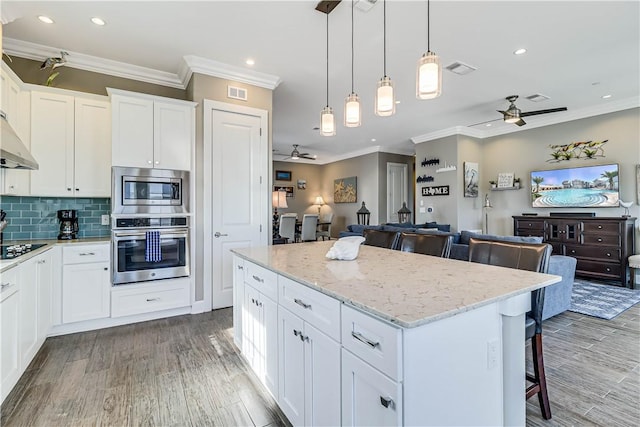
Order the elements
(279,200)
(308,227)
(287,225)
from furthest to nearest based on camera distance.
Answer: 1. (279,200)
2. (308,227)
3. (287,225)

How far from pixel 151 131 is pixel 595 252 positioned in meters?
6.49

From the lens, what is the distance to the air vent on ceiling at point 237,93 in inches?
145

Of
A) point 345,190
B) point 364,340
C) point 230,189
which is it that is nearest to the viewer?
point 364,340

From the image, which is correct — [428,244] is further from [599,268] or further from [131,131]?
[599,268]

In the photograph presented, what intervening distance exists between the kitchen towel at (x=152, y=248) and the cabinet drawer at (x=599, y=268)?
20.2ft

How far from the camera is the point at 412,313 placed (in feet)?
3.27

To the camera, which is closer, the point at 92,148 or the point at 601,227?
the point at 92,148

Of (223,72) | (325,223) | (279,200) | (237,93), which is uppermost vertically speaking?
(223,72)

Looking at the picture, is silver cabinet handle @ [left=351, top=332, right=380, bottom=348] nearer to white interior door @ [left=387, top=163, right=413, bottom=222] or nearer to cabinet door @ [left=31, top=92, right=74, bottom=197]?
cabinet door @ [left=31, top=92, right=74, bottom=197]

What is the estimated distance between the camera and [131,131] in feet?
10.4

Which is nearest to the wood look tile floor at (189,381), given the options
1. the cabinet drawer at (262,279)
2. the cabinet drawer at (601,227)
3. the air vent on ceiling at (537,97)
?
the cabinet drawer at (262,279)

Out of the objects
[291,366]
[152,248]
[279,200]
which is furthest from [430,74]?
[279,200]

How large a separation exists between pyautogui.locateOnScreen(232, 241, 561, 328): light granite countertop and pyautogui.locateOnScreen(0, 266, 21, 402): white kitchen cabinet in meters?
1.44

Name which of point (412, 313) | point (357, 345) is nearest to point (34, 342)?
point (357, 345)
